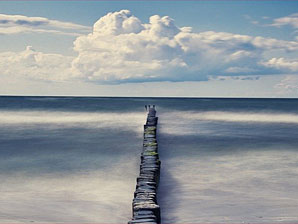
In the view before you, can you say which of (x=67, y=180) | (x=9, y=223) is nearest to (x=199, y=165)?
(x=67, y=180)

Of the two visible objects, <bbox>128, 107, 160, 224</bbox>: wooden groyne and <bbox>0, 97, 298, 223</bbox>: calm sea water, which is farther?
<bbox>0, 97, 298, 223</bbox>: calm sea water

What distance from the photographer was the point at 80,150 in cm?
2114

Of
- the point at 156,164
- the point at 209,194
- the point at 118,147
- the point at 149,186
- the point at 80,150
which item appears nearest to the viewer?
the point at 149,186

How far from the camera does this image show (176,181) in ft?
44.0

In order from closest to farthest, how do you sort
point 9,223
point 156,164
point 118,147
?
point 9,223
point 156,164
point 118,147

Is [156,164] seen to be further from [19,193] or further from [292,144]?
[292,144]

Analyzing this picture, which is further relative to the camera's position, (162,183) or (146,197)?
(162,183)

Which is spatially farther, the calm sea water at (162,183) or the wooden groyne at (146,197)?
the calm sea water at (162,183)

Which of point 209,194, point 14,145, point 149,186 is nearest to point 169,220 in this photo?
point 149,186

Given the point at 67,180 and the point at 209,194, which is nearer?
the point at 209,194

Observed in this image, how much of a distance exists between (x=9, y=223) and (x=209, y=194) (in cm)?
563

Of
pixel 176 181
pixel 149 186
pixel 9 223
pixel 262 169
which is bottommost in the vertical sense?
pixel 9 223

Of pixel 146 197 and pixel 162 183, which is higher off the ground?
pixel 162 183

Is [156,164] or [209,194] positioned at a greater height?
[156,164]
